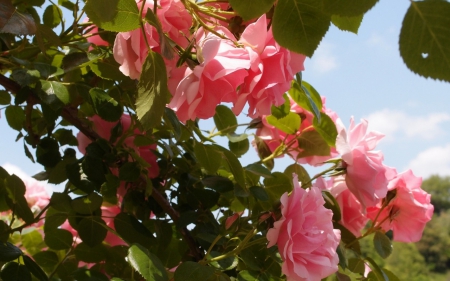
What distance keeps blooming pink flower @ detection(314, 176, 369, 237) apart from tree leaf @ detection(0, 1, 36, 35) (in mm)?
443

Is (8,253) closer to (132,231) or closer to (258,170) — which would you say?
(132,231)

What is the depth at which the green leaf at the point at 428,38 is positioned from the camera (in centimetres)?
27

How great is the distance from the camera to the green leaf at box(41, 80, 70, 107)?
0.55 m

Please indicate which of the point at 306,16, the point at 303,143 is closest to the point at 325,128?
the point at 303,143

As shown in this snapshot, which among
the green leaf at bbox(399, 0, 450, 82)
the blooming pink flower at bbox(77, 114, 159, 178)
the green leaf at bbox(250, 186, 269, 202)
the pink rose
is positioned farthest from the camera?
the blooming pink flower at bbox(77, 114, 159, 178)

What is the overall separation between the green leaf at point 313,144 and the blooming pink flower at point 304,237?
19 centimetres

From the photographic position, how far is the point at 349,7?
0.27 m

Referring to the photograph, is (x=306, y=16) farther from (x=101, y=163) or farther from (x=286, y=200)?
(x=101, y=163)

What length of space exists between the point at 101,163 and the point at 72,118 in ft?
0.22

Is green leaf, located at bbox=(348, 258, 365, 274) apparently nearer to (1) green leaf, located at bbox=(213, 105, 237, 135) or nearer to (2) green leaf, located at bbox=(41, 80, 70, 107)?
(1) green leaf, located at bbox=(213, 105, 237, 135)

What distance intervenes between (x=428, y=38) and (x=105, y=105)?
1.25 ft

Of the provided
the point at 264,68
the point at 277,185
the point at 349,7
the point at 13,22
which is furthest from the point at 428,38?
the point at 277,185

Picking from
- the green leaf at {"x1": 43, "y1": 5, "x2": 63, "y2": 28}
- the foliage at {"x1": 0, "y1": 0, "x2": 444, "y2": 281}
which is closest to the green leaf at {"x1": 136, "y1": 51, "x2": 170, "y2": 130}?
the foliage at {"x1": 0, "y1": 0, "x2": 444, "y2": 281}

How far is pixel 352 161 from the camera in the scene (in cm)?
70
